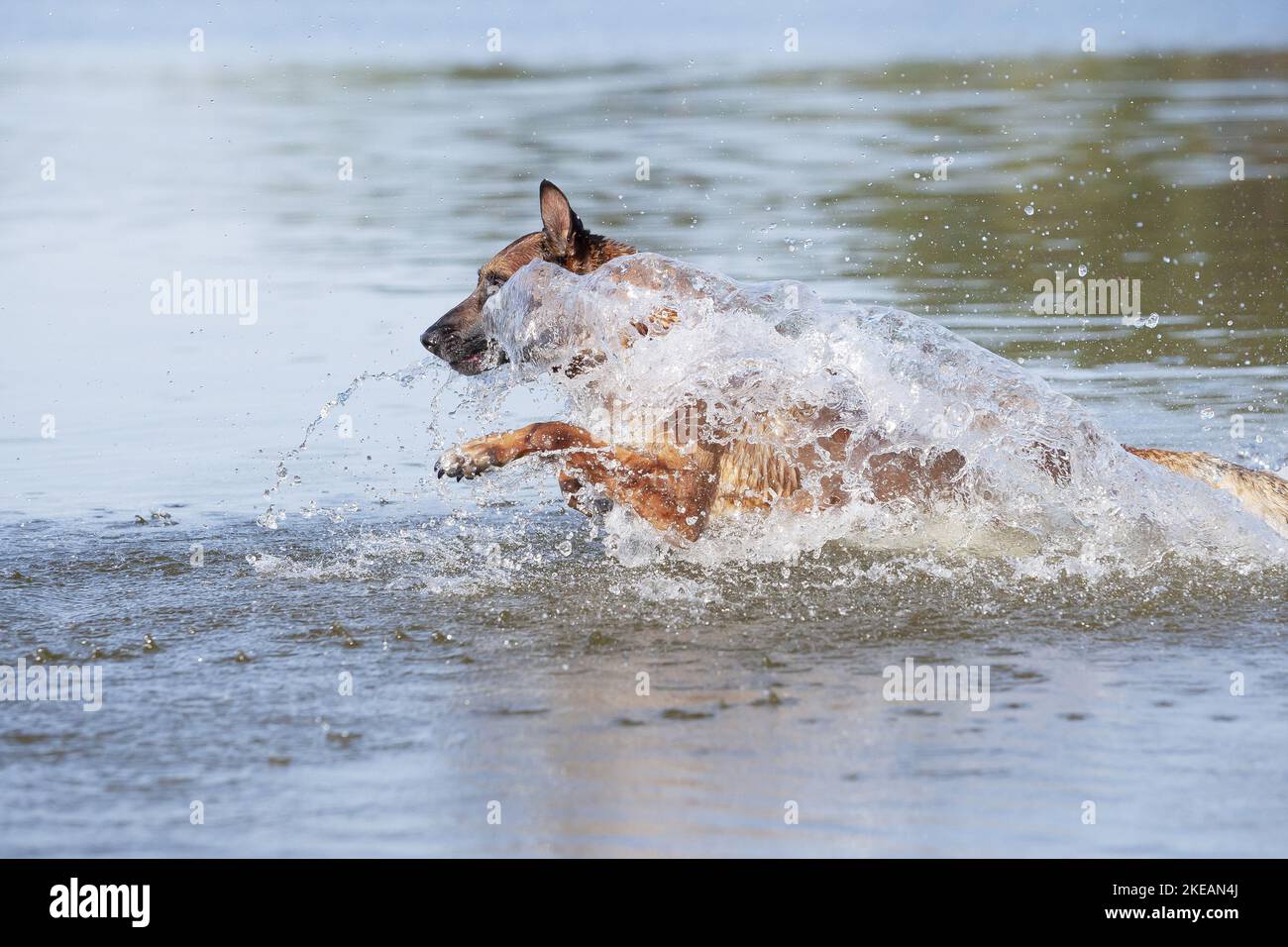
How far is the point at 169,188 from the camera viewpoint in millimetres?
18094

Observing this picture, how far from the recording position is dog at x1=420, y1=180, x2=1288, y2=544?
6602 millimetres

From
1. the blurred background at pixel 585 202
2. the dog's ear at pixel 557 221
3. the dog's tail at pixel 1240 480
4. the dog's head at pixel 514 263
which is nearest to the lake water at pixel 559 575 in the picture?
the blurred background at pixel 585 202

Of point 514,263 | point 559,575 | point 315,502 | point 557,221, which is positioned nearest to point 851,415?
point 559,575

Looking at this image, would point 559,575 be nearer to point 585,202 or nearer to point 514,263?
point 514,263

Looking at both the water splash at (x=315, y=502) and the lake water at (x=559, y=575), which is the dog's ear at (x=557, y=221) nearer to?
the water splash at (x=315, y=502)

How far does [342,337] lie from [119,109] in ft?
46.1

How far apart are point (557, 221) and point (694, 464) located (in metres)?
1.23

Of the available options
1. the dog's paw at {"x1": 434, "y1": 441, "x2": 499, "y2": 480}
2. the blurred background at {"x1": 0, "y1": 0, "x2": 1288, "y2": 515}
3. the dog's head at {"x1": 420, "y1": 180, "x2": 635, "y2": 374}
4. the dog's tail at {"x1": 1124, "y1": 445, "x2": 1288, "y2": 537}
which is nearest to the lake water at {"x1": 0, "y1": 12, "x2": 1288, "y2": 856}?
the blurred background at {"x1": 0, "y1": 0, "x2": 1288, "y2": 515}

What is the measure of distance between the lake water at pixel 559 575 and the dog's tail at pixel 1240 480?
0.25 meters

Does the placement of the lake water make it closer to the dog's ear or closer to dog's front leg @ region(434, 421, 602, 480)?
dog's front leg @ region(434, 421, 602, 480)

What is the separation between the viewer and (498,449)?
6.45m

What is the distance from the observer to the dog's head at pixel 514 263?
23.5ft

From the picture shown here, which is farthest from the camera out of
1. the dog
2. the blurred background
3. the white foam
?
the blurred background

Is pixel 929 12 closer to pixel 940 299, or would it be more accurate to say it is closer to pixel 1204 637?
pixel 940 299
